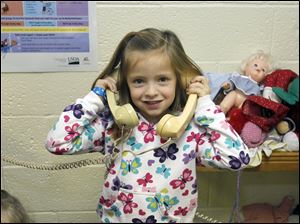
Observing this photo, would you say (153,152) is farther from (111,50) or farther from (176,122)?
(111,50)

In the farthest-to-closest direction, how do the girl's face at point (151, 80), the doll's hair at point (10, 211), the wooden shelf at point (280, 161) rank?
the wooden shelf at point (280, 161), the doll's hair at point (10, 211), the girl's face at point (151, 80)

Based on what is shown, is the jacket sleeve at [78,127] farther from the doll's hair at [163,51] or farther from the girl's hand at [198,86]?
the girl's hand at [198,86]

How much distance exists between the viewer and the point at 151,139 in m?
0.78

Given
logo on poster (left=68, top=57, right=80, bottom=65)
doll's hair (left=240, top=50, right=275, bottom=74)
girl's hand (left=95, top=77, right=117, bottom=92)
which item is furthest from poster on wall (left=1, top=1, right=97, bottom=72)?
doll's hair (left=240, top=50, right=275, bottom=74)

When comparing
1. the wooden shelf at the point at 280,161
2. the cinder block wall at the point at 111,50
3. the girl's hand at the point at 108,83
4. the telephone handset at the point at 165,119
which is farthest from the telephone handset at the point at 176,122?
the wooden shelf at the point at 280,161

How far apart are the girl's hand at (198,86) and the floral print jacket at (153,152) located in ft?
0.04

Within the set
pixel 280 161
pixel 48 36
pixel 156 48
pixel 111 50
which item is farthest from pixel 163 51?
pixel 280 161

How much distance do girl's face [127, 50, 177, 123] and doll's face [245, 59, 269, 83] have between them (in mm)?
404

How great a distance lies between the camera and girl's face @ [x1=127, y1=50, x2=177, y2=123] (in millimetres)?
715

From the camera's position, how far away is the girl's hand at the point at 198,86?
0.76 metres

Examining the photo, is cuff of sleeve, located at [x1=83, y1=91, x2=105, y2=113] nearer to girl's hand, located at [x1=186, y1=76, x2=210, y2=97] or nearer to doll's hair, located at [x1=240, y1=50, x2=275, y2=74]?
girl's hand, located at [x1=186, y1=76, x2=210, y2=97]

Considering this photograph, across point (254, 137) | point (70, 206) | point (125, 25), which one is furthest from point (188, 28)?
point (70, 206)

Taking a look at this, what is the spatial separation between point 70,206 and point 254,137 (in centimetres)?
59

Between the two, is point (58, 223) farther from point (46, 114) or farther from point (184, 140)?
point (184, 140)
